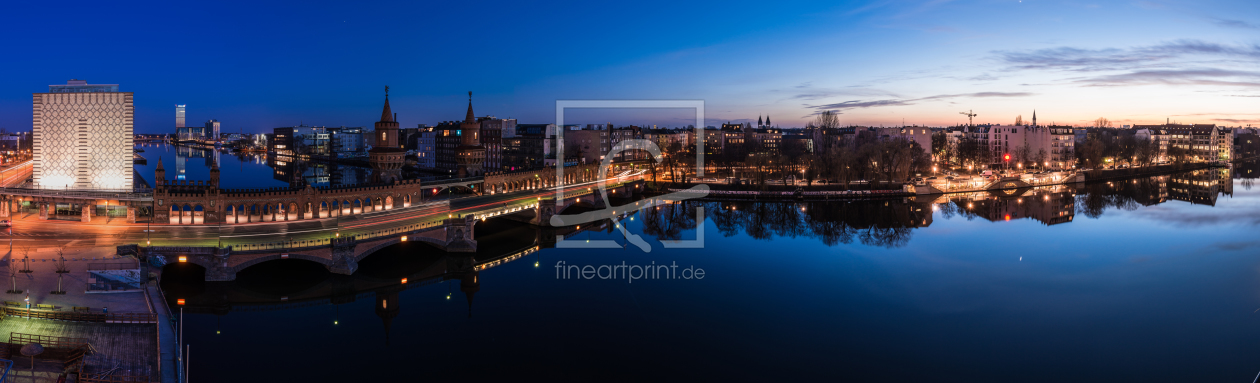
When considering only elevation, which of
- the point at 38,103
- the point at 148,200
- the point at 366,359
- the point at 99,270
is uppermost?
the point at 38,103

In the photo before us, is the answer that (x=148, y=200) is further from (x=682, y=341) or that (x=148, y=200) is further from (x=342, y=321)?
(x=682, y=341)

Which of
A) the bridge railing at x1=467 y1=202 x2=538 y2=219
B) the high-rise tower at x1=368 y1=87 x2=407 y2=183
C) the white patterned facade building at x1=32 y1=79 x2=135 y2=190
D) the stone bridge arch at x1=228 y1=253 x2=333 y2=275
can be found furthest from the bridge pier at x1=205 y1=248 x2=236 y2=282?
the high-rise tower at x1=368 y1=87 x2=407 y2=183

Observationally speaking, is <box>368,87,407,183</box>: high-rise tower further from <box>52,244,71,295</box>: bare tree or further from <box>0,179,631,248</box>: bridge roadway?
<box>52,244,71,295</box>: bare tree

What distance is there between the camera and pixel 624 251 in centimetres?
4406

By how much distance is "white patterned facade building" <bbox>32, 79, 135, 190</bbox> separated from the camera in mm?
43219

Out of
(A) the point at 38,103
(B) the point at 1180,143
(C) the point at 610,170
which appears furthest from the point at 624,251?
(B) the point at 1180,143

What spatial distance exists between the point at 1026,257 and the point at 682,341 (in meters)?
26.8

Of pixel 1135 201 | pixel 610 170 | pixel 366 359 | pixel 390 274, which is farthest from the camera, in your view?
pixel 610 170

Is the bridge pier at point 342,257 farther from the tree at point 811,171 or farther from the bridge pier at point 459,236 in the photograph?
the tree at point 811,171

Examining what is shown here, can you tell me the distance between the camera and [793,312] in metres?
29.2

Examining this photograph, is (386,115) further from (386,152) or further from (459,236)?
(459,236)

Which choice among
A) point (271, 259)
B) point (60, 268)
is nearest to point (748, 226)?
point (271, 259)

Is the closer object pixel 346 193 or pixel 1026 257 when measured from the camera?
pixel 1026 257

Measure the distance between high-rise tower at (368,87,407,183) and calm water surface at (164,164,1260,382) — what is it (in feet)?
30.5
